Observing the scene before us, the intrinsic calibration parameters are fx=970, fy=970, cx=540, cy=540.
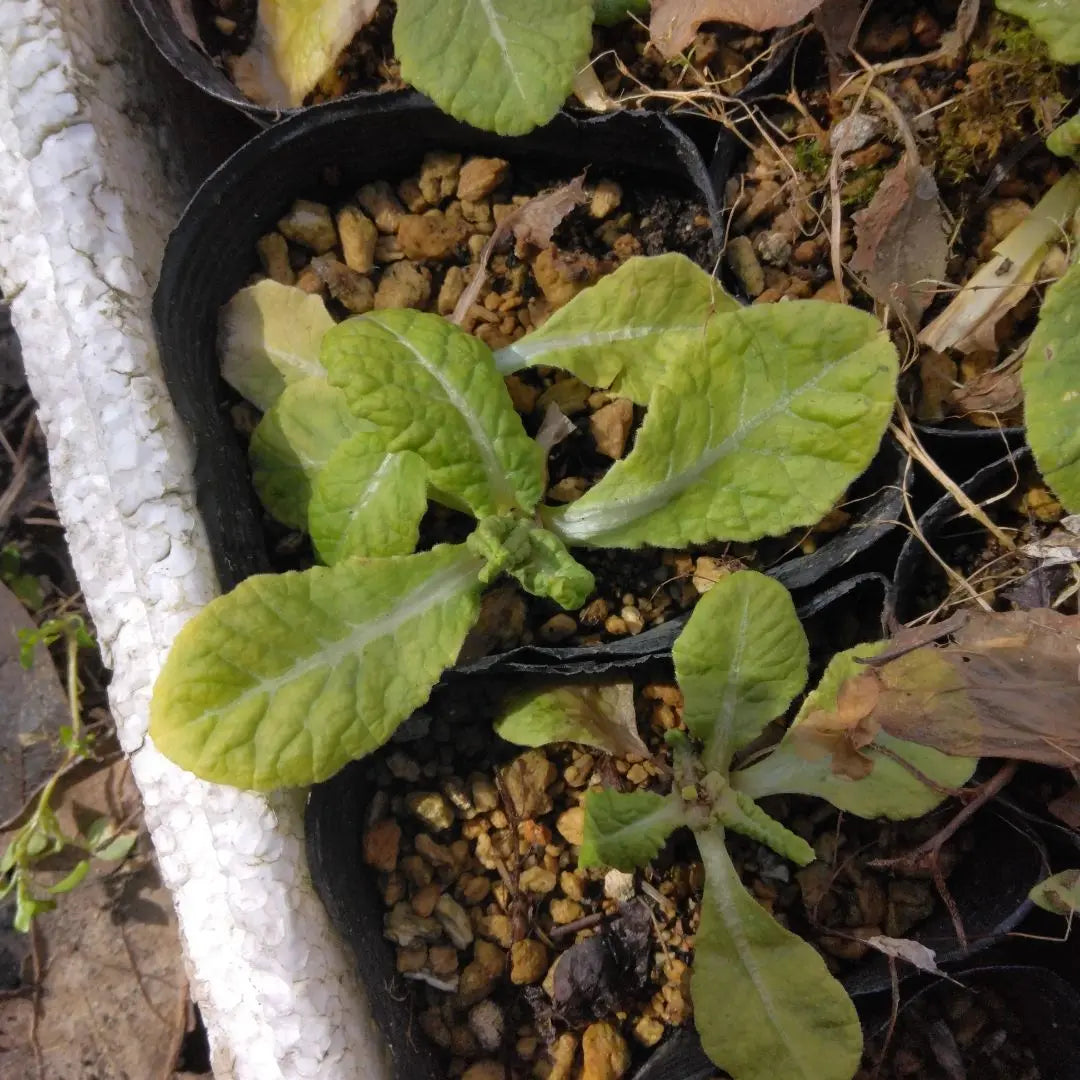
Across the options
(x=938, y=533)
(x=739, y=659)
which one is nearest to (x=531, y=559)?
(x=739, y=659)

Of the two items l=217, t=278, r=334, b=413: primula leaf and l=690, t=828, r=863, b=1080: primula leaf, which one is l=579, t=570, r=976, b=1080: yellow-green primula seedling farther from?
l=217, t=278, r=334, b=413: primula leaf

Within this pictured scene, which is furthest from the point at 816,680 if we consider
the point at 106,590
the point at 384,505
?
the point at 106,590

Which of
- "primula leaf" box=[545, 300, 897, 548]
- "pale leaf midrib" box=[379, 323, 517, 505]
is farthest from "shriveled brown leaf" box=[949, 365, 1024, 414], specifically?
"pale leaf midrib" box=[379, 323, 517, 505]

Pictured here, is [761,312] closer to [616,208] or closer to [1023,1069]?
[616,208]

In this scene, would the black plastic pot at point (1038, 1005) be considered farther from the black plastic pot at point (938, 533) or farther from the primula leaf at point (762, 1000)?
the black plastic pot at point (938, 533)

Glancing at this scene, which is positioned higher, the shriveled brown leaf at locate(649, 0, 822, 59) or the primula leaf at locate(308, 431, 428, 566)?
the shriveled brown leaf at locate(649, 0, 822, 59)
